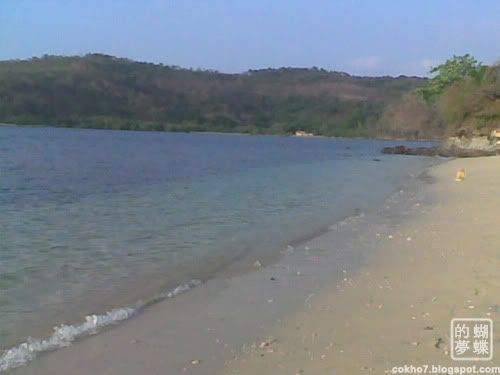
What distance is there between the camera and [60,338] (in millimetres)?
6461

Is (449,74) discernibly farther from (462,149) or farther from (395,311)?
(395,311)

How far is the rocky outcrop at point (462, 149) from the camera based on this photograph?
5578 centimetres

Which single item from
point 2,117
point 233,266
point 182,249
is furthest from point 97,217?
point 2,117

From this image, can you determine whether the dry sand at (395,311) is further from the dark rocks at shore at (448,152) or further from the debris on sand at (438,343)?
the dark rocks at shore at (448,152)

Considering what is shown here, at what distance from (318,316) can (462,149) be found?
2285 inches

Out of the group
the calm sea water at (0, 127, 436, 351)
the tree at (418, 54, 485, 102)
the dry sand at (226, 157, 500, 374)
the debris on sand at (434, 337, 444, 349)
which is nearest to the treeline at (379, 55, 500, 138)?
the tree at (418, 54, 485, 102)

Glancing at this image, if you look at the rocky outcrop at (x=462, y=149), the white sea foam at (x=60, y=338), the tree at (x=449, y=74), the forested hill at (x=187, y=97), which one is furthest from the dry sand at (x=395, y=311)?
the forested hill at (x=187, y=97)

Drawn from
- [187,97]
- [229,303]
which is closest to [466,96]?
[229,303]

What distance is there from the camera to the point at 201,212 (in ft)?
55.2

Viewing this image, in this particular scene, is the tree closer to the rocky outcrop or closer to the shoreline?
the rocky outcrop

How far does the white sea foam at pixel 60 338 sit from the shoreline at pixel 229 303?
118mm

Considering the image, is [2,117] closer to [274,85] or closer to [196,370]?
[274,85]

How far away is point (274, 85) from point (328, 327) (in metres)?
140

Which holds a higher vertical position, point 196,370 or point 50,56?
point 50,56
